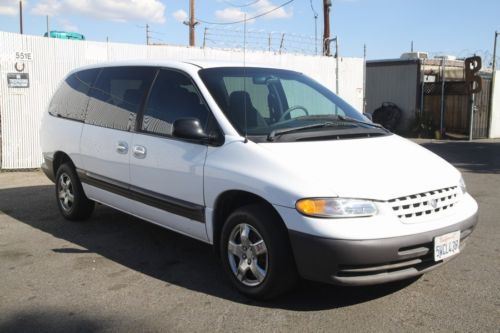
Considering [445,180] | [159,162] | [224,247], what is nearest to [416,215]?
[445,180]

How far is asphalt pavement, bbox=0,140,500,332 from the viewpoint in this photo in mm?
3502

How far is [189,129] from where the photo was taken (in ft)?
13.2

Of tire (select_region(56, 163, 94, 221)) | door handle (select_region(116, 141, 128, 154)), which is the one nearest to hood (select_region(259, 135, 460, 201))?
door handle (select_region(116, 141, 128, 154))

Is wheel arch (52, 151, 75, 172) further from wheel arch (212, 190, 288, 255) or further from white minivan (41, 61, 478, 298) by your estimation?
wheel arch (212, 190, 288, 255)

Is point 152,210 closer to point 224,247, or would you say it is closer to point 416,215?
point 224,247

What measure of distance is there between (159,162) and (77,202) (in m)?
1.98

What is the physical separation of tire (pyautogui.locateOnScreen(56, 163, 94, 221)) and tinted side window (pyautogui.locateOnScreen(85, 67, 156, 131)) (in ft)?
2.54

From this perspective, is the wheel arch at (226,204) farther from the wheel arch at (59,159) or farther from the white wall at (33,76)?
the white wall at (33,76)

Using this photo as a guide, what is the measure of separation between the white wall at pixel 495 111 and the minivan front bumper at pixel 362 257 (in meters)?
16.9

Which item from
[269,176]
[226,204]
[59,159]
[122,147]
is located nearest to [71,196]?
[59,159]

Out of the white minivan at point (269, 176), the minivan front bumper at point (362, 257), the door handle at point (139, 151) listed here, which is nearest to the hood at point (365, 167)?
the white minivan at point (269, 176)

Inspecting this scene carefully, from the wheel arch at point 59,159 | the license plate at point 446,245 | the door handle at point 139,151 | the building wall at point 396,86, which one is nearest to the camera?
the license plate at point 446,245

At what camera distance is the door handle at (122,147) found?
496 cm

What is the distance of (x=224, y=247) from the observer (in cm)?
402
